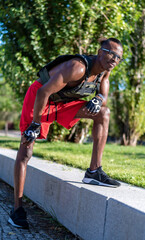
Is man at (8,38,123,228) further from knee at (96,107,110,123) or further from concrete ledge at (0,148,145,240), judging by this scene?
concrete ledge at (0,148,145,240)

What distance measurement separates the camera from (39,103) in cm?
286

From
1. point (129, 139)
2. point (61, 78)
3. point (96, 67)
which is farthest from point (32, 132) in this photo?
point (129, 139)

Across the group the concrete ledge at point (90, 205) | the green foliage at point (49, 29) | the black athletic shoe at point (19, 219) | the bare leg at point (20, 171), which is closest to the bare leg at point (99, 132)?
the concrete ledge at point (90, 205)

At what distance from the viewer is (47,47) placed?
8.88 metres

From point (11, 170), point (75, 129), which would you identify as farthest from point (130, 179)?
point (75, 129)

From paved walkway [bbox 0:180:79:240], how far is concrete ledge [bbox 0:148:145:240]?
8cm

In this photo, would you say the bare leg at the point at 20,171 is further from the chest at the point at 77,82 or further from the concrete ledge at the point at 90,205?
the chest at the point at 77,82

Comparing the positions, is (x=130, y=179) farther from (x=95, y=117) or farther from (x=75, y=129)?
(x=75, y=129)

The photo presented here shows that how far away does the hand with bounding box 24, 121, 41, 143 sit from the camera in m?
2.88

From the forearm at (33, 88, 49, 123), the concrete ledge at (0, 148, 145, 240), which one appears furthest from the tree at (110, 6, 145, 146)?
the forearm at (33, 88, 49, 123)

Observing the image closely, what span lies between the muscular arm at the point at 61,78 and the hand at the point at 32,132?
16 centimetres

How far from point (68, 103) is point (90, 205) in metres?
1.18

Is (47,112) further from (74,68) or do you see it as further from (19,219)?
(19,219)

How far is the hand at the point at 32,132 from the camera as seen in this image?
9.45ft
